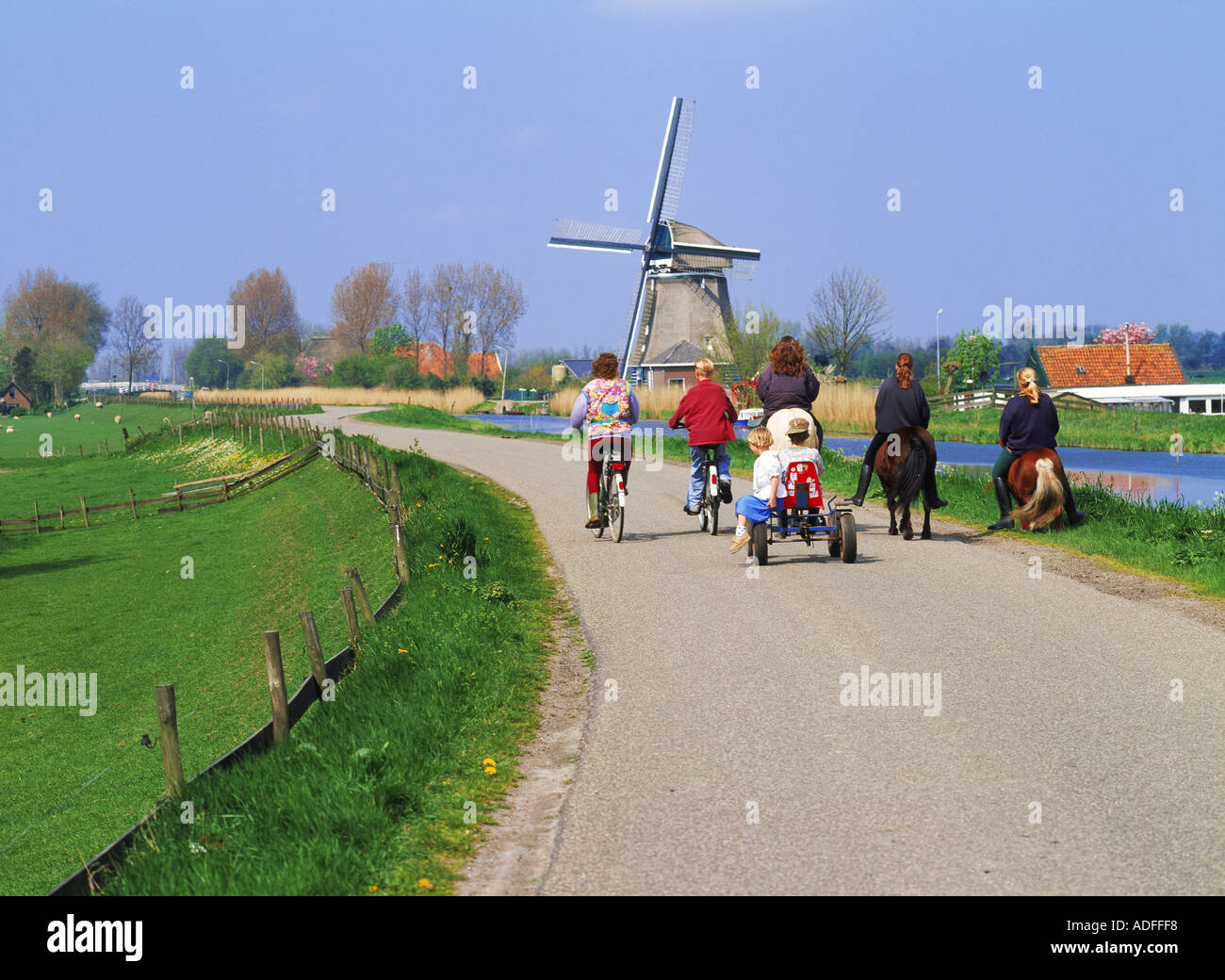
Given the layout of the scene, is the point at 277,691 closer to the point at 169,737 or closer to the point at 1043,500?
the point at 169,737

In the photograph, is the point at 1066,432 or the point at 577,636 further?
the point at 1066,432

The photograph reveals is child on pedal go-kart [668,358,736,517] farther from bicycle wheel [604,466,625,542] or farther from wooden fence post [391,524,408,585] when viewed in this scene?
wooden fence post [391,524,408,585]

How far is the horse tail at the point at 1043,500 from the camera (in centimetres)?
1441

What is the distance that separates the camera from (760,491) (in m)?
12.2

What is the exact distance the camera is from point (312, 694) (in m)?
8.04

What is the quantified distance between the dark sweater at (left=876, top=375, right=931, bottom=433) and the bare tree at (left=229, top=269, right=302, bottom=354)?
477 ft

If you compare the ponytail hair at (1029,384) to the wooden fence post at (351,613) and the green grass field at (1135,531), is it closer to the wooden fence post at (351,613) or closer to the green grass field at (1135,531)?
the green grass field at (1135,531)

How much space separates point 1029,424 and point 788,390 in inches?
126

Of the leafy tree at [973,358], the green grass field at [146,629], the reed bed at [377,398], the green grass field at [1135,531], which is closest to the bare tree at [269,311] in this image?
the reed bed at [377,398]

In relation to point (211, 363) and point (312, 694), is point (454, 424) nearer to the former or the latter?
point (312, 694)

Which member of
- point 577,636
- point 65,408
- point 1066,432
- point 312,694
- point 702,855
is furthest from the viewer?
point 65,408

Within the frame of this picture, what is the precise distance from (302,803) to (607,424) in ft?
30.3

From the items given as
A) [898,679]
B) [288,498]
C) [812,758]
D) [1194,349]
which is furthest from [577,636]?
[1194,349]

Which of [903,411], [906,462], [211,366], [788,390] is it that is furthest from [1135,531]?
[211,366]
